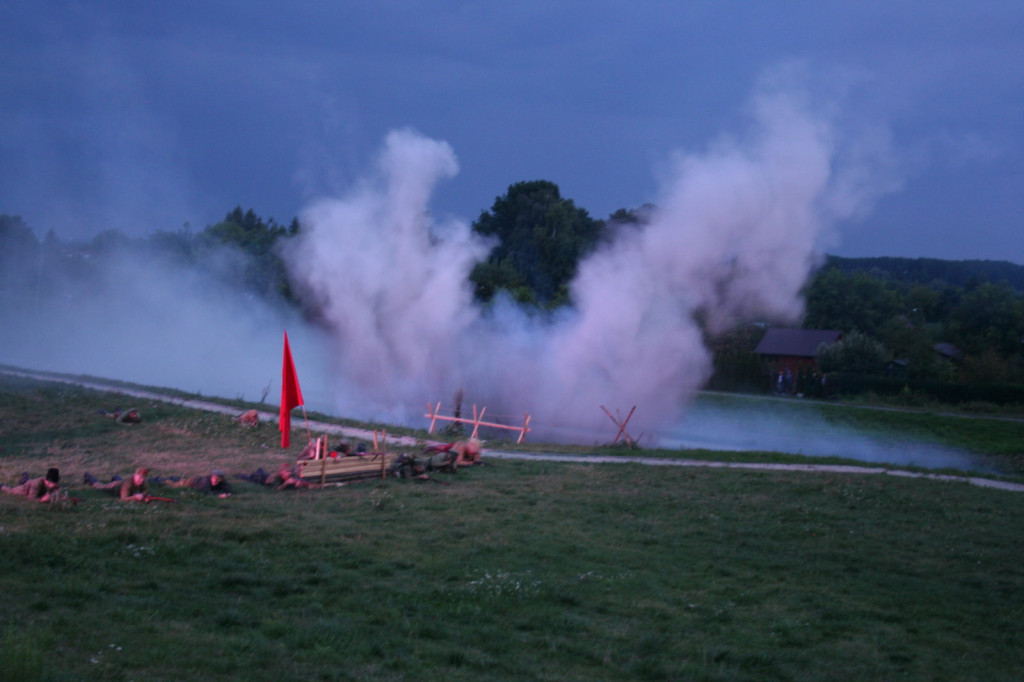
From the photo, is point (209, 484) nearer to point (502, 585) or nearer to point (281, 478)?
point (281, 478)

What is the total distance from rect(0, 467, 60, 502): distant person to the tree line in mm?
26653

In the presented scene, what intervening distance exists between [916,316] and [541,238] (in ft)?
111

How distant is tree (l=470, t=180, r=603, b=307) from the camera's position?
49.5 meters

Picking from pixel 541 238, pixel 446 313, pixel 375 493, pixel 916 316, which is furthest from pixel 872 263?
pixel 375 493

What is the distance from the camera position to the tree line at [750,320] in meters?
45.8

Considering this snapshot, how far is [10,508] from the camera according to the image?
1012cm

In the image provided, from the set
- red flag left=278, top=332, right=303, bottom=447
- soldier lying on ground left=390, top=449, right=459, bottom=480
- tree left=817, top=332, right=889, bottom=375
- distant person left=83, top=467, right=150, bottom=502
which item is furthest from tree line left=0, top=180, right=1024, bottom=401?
distant person left=83, top=467, right=150, bottom=502

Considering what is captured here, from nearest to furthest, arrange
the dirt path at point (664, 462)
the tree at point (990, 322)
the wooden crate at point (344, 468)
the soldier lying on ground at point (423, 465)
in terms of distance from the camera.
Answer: the wooden crate at point (344, 468) → the soldier lying on ground at point (423, 465) → the dirt path at point (664, 462) → the tree at point (990, 322)

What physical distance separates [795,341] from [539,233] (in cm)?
1793

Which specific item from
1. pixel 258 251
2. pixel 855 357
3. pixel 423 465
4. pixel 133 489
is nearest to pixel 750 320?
pixel 855 357

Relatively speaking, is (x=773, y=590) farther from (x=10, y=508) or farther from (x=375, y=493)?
(x=10, y=508)

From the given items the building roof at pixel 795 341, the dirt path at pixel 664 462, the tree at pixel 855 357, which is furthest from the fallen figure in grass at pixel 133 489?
the building roof at pixel 795 341

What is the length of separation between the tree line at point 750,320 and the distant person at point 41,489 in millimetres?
26653

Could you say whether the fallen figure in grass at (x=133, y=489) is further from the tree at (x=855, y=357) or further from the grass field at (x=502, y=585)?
the tree at (x=855, y=357)
